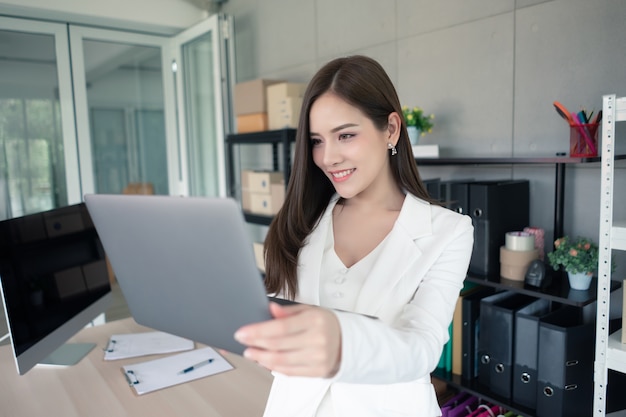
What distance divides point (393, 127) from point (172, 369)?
1.05m

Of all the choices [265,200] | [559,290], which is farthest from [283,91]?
[559,290]

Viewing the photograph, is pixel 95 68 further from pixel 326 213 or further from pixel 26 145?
pixel 326 213

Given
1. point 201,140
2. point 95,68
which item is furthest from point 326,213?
point 95,68

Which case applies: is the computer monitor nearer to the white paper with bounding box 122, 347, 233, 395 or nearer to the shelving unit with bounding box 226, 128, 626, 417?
the white paper with bounding box 122, 347, 233, 395

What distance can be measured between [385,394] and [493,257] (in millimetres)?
973

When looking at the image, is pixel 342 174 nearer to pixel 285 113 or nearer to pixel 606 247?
A: pixel 606 247

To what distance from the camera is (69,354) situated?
1673mm

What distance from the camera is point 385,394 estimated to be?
3.43 ft

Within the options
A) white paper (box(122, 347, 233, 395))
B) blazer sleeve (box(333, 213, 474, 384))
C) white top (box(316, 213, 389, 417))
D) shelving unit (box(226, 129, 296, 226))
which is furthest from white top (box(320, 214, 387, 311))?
shelving unit (box(226, 129, 296, 226))

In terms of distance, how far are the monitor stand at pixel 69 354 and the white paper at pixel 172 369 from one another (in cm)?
20

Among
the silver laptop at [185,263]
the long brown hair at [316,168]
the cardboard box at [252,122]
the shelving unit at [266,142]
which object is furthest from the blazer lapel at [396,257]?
the cardboard box at [252,122]

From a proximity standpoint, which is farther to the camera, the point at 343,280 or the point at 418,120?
the point at 418,120

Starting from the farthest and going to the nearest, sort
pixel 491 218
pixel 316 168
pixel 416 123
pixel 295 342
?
pixel 416 123 < pixel 491 218 < pixel 316 168 < pixel 295 342

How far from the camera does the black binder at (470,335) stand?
6.22 ft
